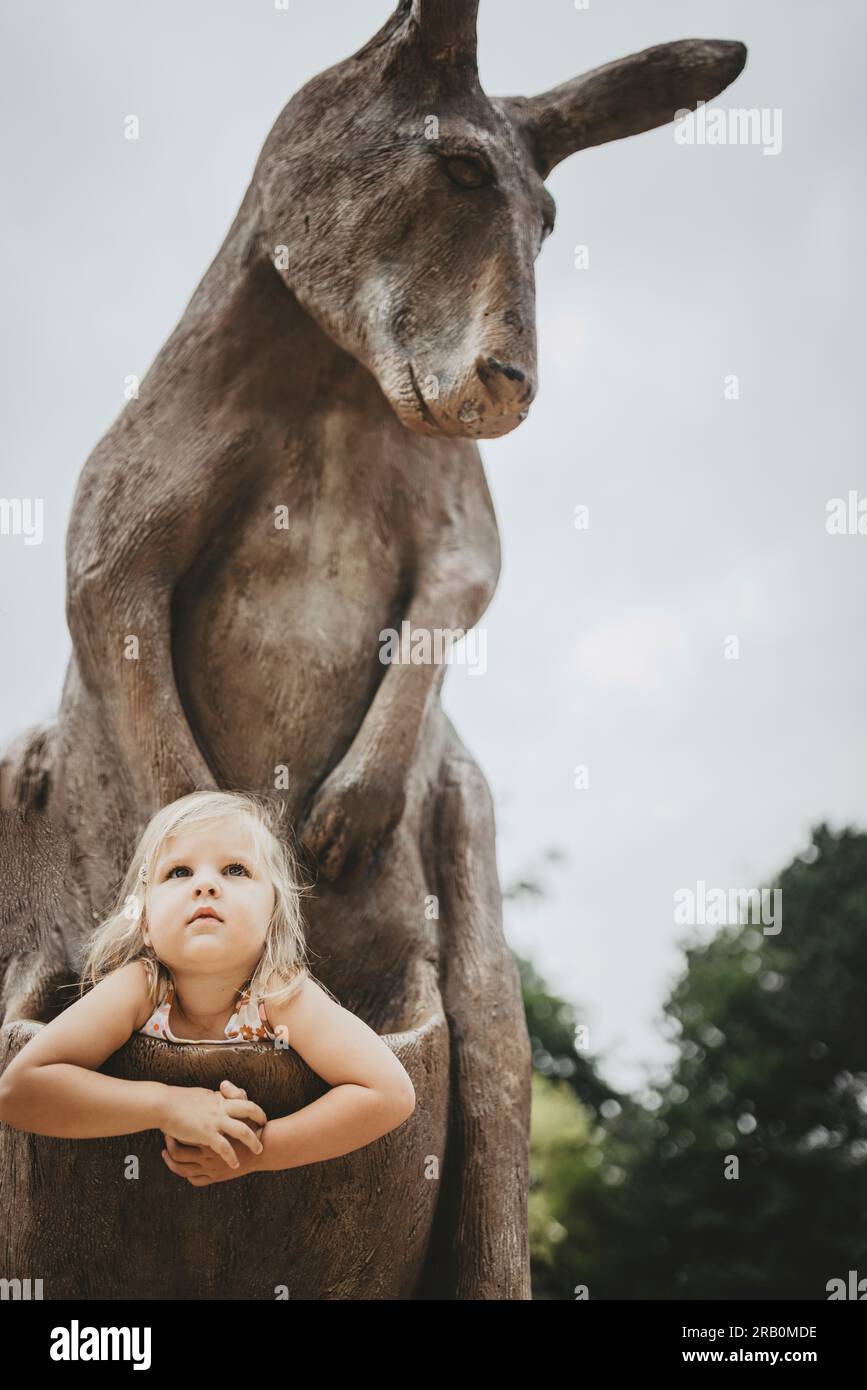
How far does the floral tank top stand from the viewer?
2.25 meters

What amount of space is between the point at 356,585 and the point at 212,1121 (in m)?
1.65

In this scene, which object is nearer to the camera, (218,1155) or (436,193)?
(218,1155)

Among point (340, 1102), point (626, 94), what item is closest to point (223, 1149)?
point (340, 1102)

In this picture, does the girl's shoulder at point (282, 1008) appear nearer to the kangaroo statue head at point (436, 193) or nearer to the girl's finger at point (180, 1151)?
the girl's finger at point (180, 1151)

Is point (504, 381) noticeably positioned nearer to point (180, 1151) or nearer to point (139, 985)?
point (139, 985)

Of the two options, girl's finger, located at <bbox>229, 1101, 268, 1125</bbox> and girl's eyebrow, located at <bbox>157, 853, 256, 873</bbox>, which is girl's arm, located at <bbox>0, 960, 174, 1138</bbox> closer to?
girl's finger, located at <bbox>229, 1101, 268, 1125</bbox>

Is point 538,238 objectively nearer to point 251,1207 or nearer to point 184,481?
point 184,481

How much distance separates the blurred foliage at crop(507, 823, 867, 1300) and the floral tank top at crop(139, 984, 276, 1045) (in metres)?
16.2

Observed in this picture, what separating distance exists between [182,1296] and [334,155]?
8.40 ft

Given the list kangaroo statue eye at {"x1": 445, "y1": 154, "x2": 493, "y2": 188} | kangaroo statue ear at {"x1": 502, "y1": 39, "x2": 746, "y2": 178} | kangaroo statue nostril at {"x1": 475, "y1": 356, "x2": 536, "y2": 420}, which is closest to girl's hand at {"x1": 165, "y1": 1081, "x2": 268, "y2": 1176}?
kangaroo statue nostril at {"x1": 475, "y1": 356, "x2": 536, "y2": 420}

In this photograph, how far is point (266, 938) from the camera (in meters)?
2.35

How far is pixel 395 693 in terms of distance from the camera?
10.5ft
